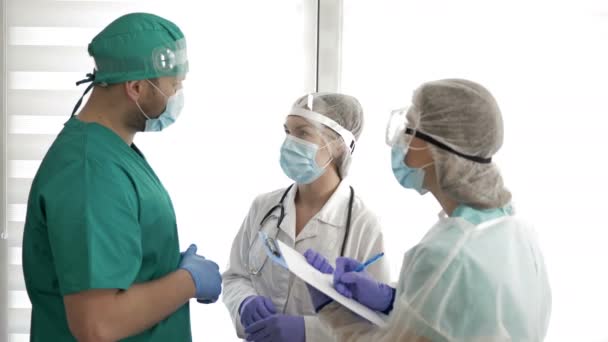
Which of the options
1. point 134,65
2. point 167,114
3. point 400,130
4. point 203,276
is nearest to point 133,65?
point 134,65

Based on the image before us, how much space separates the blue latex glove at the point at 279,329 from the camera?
6.01 feet

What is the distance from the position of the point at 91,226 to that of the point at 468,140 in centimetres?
83

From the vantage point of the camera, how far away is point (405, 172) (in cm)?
154

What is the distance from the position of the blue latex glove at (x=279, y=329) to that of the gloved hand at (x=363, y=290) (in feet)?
1.01

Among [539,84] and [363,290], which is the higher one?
[539,84]

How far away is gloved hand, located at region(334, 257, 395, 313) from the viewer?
5.22 feet

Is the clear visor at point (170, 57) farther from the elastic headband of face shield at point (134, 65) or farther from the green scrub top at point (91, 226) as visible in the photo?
the green scrub top at point (91, 226)

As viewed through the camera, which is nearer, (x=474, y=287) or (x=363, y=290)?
(x=474, y=287)

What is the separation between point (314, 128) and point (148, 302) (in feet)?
2.89

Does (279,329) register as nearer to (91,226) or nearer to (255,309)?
(255,309)

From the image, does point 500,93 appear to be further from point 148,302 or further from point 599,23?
point 148,302

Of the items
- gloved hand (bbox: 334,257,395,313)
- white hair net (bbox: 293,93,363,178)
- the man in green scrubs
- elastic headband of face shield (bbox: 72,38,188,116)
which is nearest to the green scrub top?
the man in green scrubs

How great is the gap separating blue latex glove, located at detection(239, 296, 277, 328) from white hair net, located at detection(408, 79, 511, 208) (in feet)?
2.41

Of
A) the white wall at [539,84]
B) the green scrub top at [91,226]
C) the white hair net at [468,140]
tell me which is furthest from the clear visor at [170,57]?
the white wall at [539,84]
